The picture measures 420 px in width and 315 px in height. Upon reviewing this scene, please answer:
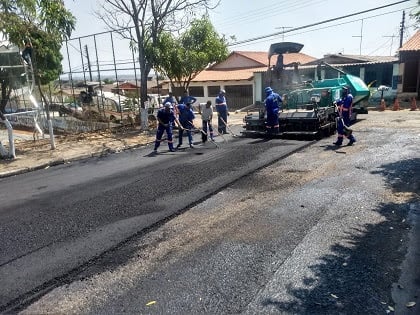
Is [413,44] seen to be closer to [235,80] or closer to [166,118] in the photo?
[235,80]

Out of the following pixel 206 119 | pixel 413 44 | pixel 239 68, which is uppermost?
pixel 413 44

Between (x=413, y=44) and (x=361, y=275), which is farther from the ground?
(x=413, y=44)

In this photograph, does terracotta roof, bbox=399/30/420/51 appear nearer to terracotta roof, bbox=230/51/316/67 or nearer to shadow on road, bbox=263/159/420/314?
terracotta roof, bbox=230/51/316/67

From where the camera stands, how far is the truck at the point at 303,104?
458 inches

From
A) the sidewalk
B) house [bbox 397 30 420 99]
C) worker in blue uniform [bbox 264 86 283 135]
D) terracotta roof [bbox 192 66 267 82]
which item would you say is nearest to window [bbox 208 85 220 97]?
terracotta roof [bbox 192 66 267 82]

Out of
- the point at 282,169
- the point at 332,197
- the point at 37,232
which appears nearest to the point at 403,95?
the point at 282,169

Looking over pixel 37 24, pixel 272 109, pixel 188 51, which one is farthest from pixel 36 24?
pixel 272 109

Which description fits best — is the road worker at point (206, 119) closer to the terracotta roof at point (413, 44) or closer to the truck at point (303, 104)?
the truck at point (303, 104)

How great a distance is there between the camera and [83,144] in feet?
43.3

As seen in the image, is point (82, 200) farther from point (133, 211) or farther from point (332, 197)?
point (332, 197)

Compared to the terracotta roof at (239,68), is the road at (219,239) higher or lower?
lower

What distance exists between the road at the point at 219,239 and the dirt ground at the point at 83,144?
1.83m

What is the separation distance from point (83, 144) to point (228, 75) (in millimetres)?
A: 19803

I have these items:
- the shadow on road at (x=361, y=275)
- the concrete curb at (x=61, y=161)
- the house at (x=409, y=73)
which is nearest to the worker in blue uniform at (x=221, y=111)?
the concrete curb at (x=61, y=161)
